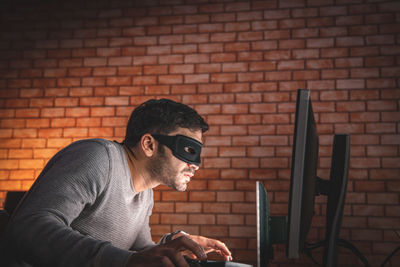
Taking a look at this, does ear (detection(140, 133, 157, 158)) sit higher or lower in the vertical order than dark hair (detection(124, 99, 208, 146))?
lower

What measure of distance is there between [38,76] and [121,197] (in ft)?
6.29

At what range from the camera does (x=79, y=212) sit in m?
0.89

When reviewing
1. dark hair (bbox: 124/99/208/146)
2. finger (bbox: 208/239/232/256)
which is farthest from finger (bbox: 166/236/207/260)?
dark hair (bbox: 124/99/208/146)

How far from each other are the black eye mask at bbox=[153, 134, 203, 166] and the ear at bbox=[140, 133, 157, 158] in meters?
0.02

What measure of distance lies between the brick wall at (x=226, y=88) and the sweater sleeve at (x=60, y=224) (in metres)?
1.48

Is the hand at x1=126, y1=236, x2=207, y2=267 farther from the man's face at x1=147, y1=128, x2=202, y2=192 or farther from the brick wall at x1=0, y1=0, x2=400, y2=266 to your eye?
the brick wall at x1=0, y1=0, x2=400, y2=266

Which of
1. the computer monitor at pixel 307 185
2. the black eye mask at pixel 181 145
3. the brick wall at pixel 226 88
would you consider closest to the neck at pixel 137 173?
the black eye mask at pixel 181 145

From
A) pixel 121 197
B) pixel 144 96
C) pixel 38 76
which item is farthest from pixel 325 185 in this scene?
pixel 38 76

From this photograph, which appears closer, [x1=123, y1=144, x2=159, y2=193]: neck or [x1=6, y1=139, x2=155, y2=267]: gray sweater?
[x1=6, y1=139, x2=155, y2=267]: gray sweater

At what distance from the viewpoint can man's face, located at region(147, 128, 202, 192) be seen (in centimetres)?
131

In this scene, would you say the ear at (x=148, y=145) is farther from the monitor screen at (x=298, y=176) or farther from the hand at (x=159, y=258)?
the monitor screen at (x=298, y=176)

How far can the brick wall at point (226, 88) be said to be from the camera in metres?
2.23

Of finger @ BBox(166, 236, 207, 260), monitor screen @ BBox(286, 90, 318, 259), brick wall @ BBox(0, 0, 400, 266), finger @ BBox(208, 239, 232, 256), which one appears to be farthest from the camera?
brick wall @ BBox(0, 0, 400, 266)

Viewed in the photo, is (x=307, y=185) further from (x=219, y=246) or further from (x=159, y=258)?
(x=219, y=246)
